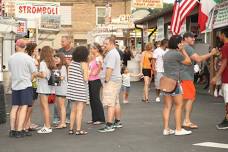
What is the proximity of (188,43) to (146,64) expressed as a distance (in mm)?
6405

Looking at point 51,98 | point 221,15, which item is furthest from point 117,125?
point 221,15

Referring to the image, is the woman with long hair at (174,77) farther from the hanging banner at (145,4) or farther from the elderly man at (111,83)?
the hanging banner at (145,4)

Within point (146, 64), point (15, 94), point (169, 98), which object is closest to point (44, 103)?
point (15, 94)

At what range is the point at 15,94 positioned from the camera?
1034 cm

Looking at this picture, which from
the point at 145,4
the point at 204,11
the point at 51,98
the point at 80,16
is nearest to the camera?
the point at 51,98

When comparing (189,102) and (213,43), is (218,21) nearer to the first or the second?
(213,43)

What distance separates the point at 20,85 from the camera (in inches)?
405

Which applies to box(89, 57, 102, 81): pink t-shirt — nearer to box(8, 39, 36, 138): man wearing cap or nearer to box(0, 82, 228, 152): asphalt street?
box(0, 82, 228, 152): asphalt street

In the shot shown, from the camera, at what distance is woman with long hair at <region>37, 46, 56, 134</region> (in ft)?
35.4

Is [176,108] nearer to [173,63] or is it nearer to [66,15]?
[173,63]

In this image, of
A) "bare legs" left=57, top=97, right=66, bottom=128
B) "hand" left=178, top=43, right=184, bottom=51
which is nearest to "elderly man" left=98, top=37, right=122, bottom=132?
"bare legs" left=57, top=97, right=66, bottom=128

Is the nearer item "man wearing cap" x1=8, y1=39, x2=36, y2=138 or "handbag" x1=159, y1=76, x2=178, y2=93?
"handbag" x1=159, y1=76, x2=178, y2=93

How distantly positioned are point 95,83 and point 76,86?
1723mm

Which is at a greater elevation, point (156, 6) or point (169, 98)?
point (156, 6)
